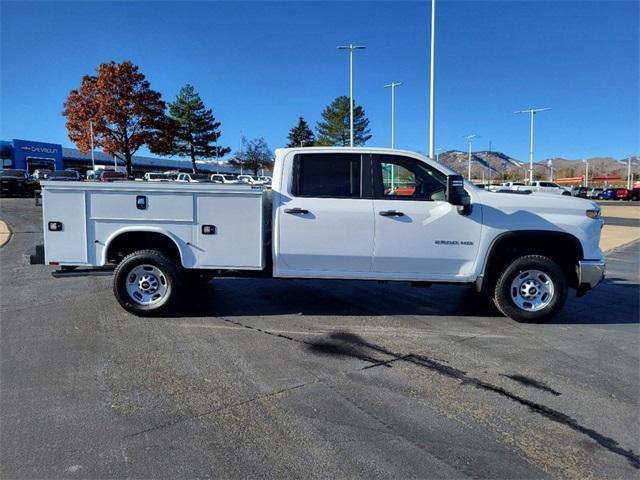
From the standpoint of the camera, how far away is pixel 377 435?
3207mm

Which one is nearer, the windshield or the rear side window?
the rear side window

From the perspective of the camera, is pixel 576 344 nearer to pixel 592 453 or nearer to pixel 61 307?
pixel 592 453

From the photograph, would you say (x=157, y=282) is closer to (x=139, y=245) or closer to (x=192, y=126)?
(x=139, y=245)

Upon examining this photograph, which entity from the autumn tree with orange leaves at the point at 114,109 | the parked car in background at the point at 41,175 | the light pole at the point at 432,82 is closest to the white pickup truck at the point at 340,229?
the light pole at the point at 432,82

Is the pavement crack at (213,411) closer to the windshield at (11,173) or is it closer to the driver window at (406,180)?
the driver window at (406,180)

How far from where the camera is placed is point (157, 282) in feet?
19.4

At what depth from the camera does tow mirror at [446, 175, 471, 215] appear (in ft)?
17.3

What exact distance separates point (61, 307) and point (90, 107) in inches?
1910

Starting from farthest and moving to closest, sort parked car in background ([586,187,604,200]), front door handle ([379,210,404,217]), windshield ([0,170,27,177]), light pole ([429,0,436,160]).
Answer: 1. parked car in background ([586,187,604,200])
2. windshield ([0,170,27,177])
3. light pole ([429,0,436,160])
4. front door handle ([379,210,404,217])

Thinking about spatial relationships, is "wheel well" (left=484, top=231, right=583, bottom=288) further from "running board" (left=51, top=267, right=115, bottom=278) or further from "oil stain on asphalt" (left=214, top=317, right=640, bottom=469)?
"running board" (left=51, top=267, right=115, bottom=278)

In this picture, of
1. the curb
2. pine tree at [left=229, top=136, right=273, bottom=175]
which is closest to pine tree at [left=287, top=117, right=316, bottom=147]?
pine tree at [left=229, top=136, right=273, bottom=175]

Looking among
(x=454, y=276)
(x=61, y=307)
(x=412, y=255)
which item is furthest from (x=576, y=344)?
(x=61, y=307)

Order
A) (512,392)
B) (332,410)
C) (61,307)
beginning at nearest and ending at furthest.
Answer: (332,410), (512,392), (61,307)

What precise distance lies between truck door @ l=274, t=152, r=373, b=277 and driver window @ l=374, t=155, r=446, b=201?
0.16m
